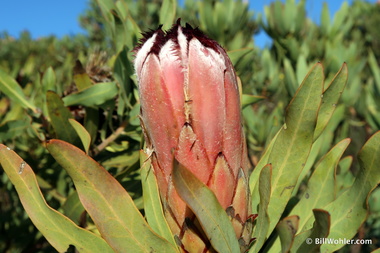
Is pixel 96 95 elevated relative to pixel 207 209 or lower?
elevated

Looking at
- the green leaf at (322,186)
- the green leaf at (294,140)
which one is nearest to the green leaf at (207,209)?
the green leaf at (294,140)

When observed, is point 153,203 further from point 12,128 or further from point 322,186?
point 12,128

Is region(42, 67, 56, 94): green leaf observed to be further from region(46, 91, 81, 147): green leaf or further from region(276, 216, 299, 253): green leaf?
region(276, 216, 299, 253): green leaf

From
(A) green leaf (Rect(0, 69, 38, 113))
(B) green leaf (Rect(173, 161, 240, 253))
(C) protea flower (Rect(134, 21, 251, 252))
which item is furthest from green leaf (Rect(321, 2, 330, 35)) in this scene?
(B) green leaf (Rect(173, 161, 240, 253))

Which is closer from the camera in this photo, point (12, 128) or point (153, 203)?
point (153, 203)

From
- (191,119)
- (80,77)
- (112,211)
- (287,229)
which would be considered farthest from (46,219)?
(80,77)

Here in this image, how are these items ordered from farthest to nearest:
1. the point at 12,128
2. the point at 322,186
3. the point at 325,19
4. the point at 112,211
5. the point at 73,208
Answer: the point at 325,19
the point at 12,128
the point at 73,208
the point at 322,186
the point at 112,211

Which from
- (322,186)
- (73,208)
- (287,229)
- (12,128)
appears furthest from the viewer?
(12,128)

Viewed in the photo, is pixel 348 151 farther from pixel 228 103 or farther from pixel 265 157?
pixel 228 103
